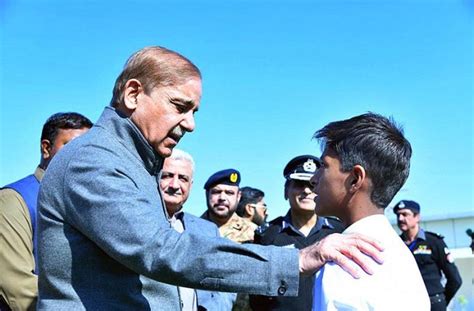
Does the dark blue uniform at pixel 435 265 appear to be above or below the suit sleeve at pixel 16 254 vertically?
below

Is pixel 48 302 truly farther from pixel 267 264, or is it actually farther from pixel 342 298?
pixel 342 298

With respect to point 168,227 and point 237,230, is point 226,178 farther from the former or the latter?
point 168,227

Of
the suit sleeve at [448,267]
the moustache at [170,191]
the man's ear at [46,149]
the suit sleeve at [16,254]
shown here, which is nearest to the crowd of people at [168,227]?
the suit sleeve at [16,254]

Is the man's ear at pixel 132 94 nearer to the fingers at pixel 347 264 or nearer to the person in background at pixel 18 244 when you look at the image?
the fingers at pixel 347 264

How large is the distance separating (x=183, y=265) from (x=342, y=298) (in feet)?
1.73

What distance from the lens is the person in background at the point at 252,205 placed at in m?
8.91

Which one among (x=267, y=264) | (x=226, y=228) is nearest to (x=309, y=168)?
(x=226, y=228)

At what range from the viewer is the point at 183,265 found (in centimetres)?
211

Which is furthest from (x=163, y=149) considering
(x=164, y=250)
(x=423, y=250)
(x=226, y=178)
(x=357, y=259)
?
(x=423, y=250)

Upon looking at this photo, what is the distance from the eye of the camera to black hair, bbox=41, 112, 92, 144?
4.39 m

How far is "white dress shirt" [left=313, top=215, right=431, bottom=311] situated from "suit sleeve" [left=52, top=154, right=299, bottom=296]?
0.15 meters

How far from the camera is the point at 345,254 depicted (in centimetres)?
220

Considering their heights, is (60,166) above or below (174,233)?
above

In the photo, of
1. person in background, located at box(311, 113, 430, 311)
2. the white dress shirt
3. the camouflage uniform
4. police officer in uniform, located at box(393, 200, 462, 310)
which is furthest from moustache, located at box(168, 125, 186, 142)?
police officer in uniform, located at box(393, 200, 462, 310)
